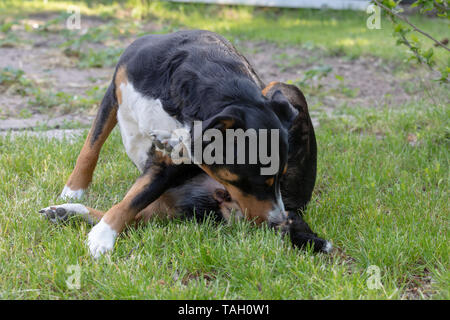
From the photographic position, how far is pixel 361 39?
10109 mm

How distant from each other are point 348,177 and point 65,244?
2.30m

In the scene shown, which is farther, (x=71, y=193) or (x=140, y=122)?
(x=71, y=193)

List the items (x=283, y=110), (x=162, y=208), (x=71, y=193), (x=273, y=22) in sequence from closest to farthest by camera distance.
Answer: (x=283, y=110)
(x=162, y=208)
(x=71, y=193)
(x=273, y=22)

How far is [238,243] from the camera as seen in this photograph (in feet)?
9.93

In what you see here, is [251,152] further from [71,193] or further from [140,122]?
[71,193]

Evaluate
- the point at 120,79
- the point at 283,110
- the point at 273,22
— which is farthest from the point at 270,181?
the point at 273,22

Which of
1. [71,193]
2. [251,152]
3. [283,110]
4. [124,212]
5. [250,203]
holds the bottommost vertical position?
[71,193]

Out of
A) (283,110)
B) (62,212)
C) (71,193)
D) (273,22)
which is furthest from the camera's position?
(273,22)

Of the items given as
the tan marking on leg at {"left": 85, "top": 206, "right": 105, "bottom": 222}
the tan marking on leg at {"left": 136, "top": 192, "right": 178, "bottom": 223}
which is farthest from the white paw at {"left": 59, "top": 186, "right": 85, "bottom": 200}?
the tan marking on leg at {"left": 136, "top": 192, "right": 178, "bottom": 223}

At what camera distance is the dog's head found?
283cm

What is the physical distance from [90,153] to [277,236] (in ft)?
5.02

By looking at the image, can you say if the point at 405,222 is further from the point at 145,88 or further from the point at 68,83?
the point at 68,83
